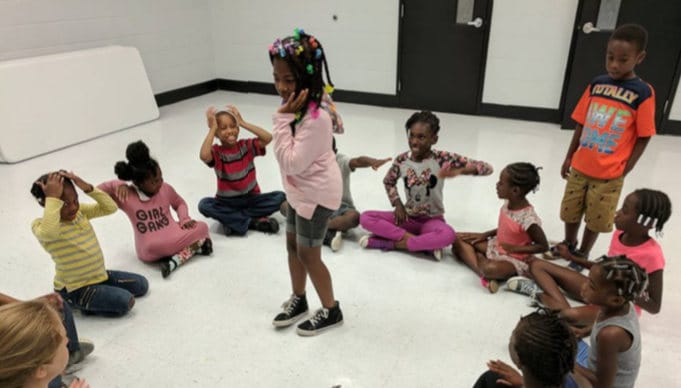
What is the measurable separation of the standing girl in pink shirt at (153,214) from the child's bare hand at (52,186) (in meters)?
0.45

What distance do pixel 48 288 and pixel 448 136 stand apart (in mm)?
3556

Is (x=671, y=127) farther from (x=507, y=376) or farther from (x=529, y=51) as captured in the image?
(x=507, y=376)

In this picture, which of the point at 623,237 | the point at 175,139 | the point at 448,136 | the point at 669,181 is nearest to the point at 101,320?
the point at 623,237

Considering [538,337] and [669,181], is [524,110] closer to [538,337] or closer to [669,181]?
[669,181]

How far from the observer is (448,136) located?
4660mm

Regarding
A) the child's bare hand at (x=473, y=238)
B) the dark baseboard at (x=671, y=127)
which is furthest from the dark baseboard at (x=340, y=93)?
the child's bare hand at (x=473, y=238)

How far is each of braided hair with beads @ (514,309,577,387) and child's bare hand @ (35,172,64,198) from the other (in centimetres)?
177

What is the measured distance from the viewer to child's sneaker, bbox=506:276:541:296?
226cm

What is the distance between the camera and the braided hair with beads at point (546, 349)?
118 cm

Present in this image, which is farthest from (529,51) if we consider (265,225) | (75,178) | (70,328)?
(70,328)

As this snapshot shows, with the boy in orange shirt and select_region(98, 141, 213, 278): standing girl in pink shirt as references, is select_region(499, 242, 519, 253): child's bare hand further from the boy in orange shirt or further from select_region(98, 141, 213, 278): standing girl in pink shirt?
select_region(98, 141, 213, 278): standing girl in pink shirt

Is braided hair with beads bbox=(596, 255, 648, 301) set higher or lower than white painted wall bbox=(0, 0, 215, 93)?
lower

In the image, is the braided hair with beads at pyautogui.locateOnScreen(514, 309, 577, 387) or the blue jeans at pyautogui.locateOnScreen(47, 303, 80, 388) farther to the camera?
the blue jeans at pyautogui.locateOnScreen(47, 303, 80, 388)

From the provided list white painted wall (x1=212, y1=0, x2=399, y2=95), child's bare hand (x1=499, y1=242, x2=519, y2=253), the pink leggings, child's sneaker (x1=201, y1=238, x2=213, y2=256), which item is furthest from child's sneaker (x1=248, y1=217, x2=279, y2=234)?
white painted wall (x1=212, y1=0, x2=399, y2=95)
